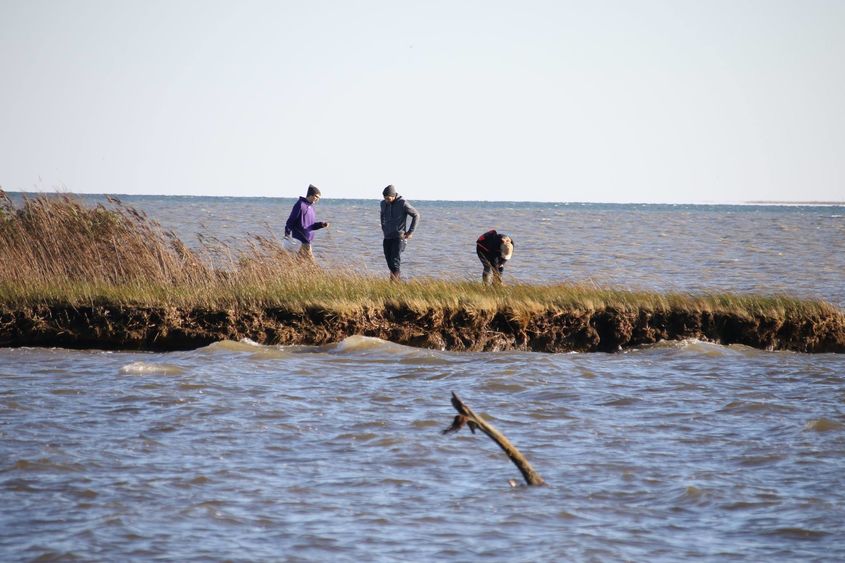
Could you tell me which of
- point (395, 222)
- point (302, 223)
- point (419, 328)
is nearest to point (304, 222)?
point (302, 223)

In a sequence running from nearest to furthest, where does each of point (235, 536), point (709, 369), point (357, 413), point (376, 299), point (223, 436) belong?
point (235, 536), point (223, 436), point (357, 413), point (709, 369), point (376, 299)

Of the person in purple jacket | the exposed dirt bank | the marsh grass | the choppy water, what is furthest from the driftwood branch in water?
the person in purple jacket

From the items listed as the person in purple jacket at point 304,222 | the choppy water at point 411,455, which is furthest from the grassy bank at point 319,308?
the person in purple jacket at point 304,222

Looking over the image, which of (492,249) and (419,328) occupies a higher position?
(492,249)

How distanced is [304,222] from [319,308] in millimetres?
3195

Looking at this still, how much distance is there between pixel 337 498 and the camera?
8180 mm

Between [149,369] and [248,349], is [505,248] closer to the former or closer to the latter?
[248,349]

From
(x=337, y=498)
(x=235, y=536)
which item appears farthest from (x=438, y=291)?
(x=235, y=536)

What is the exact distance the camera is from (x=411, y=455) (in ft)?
A: 31.3

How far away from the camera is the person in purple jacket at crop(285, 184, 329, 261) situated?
687 inches

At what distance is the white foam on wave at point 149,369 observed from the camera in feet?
42.2

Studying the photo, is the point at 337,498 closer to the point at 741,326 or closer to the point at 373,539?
the point at 373,539

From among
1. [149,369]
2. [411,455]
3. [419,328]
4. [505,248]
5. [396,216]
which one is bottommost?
[411,455]

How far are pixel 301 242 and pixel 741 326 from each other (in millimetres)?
6964
